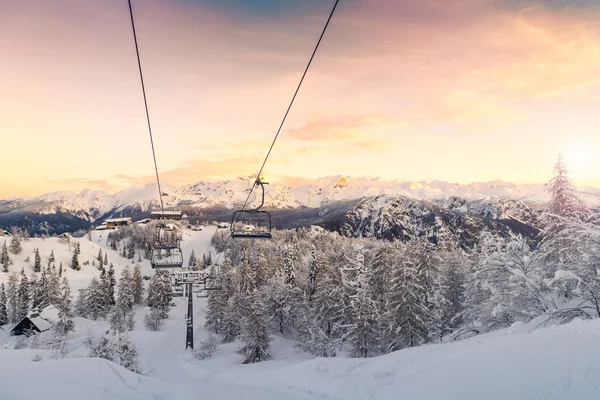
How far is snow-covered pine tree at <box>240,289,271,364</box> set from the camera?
45031 millimetres

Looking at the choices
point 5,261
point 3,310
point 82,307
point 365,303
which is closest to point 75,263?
point 5,261

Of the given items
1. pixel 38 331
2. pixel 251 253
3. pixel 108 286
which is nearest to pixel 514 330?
pixel 38 331

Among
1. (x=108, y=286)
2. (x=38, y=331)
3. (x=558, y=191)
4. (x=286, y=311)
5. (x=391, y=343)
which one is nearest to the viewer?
(x=558, y=191)

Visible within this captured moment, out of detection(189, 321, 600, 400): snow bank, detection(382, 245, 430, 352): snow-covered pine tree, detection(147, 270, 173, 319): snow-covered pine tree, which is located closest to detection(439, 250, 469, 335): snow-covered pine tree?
detection(382, 245, 430, 352): snow-covered pine tree

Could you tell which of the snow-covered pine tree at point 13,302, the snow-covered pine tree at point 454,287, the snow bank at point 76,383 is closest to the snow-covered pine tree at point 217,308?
the snow-covered pine tree at point 454,287

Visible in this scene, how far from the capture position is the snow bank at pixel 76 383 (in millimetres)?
14087

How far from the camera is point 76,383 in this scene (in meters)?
16.0

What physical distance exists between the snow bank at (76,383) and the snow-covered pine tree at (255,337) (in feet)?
80.5

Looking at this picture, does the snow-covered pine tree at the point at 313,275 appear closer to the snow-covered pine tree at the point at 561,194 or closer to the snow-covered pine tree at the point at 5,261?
the snow-covered pine tree at the point at 561,194

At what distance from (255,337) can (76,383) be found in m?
30.7

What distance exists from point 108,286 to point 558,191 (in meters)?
97.3

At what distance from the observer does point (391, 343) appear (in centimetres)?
3703

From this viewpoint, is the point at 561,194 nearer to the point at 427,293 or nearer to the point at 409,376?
the point at 427,293

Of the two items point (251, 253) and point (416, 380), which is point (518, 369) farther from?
point (251, 253)
